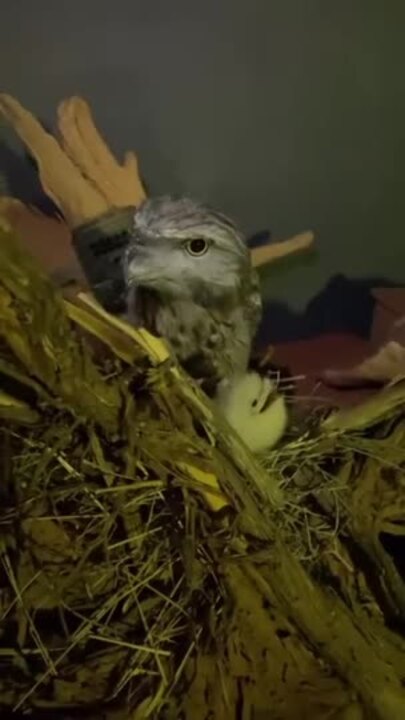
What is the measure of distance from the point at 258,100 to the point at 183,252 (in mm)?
325

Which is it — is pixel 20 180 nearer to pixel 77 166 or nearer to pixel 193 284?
pixel 77 166

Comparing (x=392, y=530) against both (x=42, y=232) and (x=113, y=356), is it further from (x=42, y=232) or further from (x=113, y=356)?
(x=42, y=232)

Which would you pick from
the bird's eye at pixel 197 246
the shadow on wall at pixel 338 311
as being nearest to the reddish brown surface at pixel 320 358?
the shadow on wall at pixel 338 311

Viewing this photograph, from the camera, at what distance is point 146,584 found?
613 mm

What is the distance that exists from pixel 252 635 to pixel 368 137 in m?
0.51

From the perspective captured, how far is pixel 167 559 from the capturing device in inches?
24.0

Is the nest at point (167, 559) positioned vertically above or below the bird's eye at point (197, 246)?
below

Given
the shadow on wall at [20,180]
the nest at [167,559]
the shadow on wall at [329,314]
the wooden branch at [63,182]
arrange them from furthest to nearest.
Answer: the shadow on wall at [329,314] < the shadow on wall at [20,180] < the wooden branch at [63,182] < the nest at [167,559]

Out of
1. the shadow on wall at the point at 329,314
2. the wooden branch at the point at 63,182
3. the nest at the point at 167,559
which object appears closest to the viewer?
the nest at the point at 167,559

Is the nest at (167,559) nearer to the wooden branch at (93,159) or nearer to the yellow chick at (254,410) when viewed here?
the yellow chick at (254,410)

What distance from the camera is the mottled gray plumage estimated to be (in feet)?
2.18

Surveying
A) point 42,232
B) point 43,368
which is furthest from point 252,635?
point 42,232

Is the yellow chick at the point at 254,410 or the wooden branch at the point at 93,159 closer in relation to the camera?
the yellow chick at the point at 254,410

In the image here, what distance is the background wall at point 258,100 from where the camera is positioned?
0.90 metres
